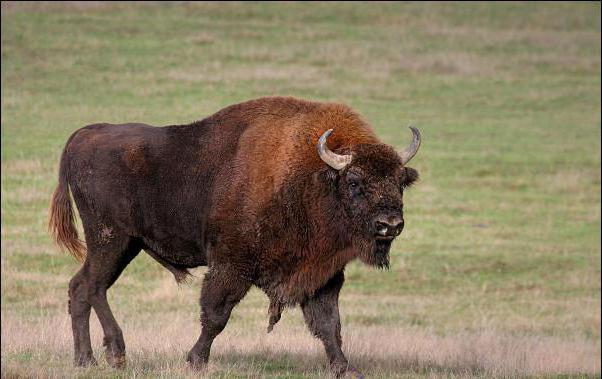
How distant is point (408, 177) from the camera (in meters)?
8.96

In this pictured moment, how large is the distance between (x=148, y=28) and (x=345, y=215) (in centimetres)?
3357

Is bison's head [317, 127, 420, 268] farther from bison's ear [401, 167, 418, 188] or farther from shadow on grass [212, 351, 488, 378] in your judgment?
shadow on grass [212, 351, 488, 378]

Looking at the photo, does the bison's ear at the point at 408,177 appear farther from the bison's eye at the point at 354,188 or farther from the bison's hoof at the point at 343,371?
the bison's hoof at the point at 343,371

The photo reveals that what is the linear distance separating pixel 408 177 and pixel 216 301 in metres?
1.82

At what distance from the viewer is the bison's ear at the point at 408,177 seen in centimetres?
888

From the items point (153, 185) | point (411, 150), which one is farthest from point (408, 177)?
point (153, 185)

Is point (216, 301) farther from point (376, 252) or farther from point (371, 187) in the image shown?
point (371, 187)

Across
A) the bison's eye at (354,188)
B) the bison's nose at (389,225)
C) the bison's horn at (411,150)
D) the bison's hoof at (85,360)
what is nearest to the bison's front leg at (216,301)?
the bison's hoof at (85,360)

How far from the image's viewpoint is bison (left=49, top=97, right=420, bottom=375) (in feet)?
29.3

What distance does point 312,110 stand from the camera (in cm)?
948

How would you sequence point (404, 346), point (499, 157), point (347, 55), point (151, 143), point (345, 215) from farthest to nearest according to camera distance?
point (347, 55), point (499, 157), point (404, 346), point (151, 143), point (345, 215)

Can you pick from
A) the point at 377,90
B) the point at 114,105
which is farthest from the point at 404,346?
the point at 377,90

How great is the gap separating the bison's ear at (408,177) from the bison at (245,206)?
0.02m

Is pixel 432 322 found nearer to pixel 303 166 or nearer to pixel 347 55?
pixel 303 166
